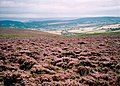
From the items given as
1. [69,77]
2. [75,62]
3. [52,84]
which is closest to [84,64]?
[75,62]

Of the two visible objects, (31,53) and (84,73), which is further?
(31,53)

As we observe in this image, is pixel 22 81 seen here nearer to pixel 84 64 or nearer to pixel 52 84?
pixel 52 84

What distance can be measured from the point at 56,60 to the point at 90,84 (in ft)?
18.9

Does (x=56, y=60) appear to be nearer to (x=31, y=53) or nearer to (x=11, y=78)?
(x=31, y=53)

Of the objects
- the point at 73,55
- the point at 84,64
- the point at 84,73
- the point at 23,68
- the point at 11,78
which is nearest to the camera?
the point at 11,78

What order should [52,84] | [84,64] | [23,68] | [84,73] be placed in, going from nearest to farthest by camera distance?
[52,84], [84,73], [23,68], [84,64]

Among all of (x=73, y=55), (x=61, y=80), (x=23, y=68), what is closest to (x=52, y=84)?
(x=61, y=80)

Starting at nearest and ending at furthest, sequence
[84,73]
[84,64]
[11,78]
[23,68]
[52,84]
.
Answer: [52,84] → [11,78] → [84,73] → [23,68] → [84,64]

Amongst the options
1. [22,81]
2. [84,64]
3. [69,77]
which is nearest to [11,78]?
[22,81]

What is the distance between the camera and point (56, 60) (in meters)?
17.5

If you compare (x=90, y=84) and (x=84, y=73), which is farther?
(x=84, y=73)

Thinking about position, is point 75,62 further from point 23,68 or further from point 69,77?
point 23,68

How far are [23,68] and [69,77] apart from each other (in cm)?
433

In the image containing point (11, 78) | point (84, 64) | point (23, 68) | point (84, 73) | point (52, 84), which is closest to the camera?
point (52, 84)
